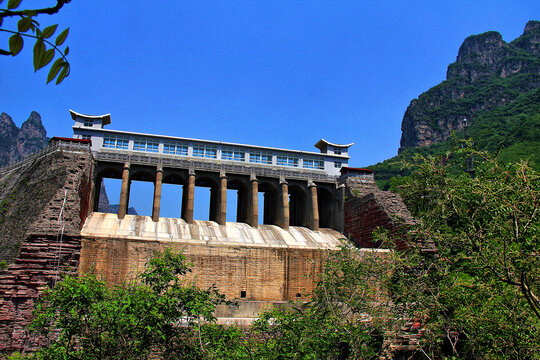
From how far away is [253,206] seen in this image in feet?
140

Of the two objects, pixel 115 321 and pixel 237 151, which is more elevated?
pixel 237 151

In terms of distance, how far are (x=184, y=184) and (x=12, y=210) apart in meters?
16.3

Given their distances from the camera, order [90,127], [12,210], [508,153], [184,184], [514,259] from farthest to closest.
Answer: [508,153]
[184,184]
[90,127]
[12,210]
[514,259]

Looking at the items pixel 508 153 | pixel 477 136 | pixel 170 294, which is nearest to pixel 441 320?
pixel 170 294

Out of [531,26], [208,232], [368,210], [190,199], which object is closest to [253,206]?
[208,232]

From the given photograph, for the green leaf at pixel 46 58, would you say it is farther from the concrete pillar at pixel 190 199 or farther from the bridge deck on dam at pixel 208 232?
the concrete pillar at pixel 190 199

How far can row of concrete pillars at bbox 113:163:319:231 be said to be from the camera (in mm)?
40438

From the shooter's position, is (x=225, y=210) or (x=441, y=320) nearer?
(x=441, y=320)

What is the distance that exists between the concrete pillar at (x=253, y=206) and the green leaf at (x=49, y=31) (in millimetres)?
39797

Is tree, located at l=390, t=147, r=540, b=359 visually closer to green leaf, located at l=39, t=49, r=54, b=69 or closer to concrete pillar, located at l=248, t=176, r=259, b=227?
green leaf, located at l=39, t=49, r=54, b=69

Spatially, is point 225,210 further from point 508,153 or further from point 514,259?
point 508,153

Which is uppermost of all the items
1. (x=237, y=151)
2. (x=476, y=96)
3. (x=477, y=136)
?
(x=476, y=96)

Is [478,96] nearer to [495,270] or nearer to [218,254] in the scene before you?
[218,254]

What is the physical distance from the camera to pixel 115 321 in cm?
1441
